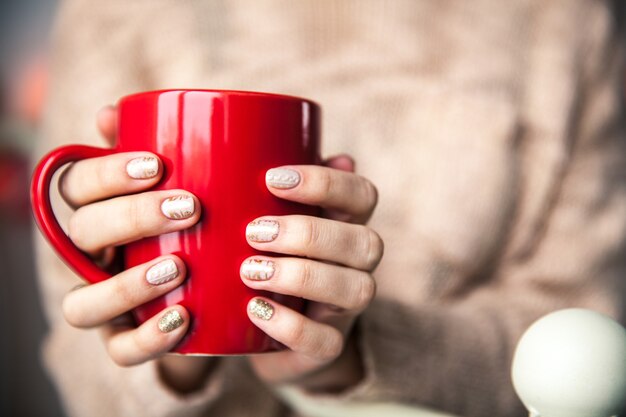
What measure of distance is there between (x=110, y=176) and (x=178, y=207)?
75mm

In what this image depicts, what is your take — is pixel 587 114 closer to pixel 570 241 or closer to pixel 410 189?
pixel 570 241

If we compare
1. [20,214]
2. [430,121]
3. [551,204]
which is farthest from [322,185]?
[20,214]

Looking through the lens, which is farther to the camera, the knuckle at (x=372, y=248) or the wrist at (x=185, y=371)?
the wrist at (x=185, y=371)

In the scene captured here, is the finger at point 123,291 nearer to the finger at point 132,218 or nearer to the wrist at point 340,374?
the finger at point 132,218

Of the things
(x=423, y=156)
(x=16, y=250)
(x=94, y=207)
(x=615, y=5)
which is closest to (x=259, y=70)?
(x=423, y=156)

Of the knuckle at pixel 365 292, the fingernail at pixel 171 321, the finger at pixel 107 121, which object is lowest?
the knuckle at pixel 365 292

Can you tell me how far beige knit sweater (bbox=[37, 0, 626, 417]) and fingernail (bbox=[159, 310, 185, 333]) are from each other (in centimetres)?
46

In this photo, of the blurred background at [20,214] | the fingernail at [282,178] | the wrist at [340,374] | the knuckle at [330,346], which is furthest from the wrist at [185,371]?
the blurred background at [20,214]

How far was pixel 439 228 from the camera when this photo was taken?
1.02 meters

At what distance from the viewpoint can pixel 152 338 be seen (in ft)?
1.67

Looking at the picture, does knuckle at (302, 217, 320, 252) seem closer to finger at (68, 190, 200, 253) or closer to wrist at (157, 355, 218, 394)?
finger at (68, 190, 200, 253)

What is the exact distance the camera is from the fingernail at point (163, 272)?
1.59 feet

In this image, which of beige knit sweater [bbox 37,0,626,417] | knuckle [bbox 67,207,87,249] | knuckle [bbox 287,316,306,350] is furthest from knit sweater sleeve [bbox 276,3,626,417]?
knuckle [bbox 67,207,87,249]

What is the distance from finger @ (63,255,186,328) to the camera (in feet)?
1.60
